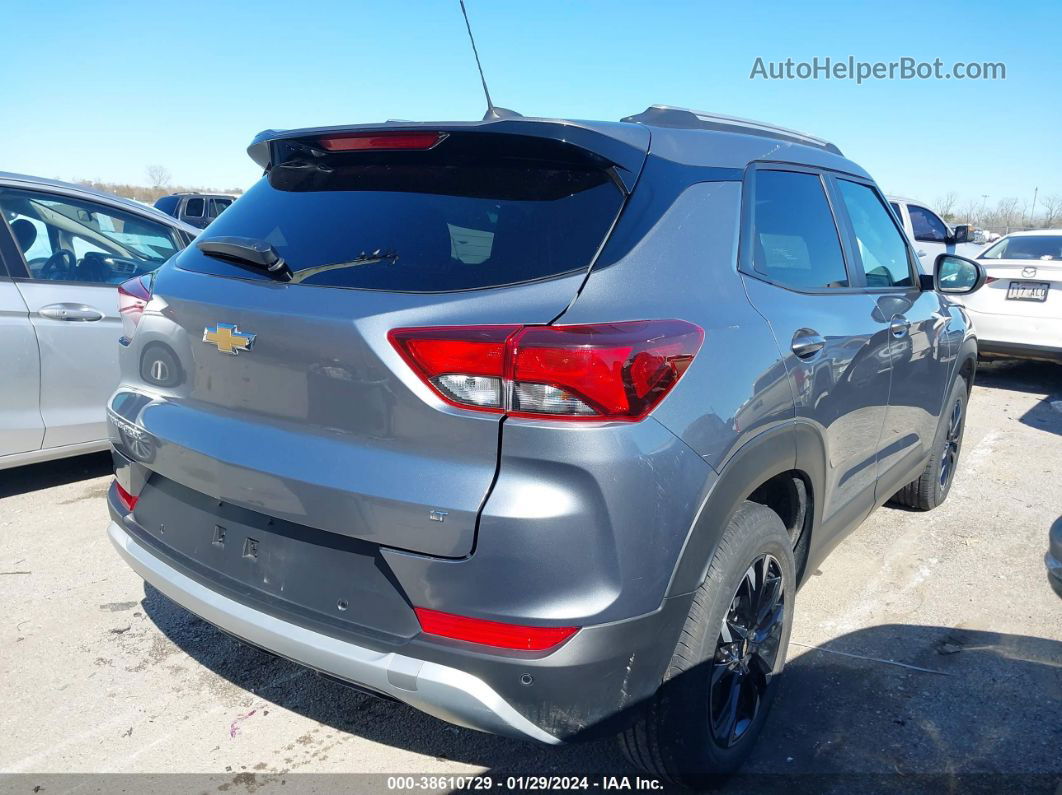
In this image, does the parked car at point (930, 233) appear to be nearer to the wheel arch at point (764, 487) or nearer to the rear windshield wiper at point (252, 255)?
the wheel arch at point (764, 487)

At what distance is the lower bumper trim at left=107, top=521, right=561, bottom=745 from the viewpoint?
5.91 feet

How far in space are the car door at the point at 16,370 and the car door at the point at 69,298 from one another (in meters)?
0.03

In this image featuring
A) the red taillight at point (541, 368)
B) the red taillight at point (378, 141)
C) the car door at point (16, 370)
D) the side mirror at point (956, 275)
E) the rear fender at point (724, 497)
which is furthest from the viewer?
the car door at point (16, 370)

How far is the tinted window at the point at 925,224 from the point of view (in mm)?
11406

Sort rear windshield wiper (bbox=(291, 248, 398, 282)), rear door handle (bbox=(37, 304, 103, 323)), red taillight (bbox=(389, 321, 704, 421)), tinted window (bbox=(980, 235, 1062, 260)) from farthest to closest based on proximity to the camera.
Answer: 1. tinted window (bbox=(980, 235, 1062, 260))
2. rear door handle (bbox=(37, 304, 103, 323))
3. rear windshield wiper (bbox=(291, 248, 398, 282))
4. red taillight (bbox=(389, 321, 704, 421))

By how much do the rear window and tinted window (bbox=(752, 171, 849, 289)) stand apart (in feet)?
2.32

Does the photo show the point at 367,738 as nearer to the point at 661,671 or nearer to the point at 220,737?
the point at 220,737

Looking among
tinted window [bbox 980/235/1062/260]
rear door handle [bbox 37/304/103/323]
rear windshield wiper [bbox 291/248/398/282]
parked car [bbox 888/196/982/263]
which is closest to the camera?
rear windshield wiper [bbox 291/248/398/282]

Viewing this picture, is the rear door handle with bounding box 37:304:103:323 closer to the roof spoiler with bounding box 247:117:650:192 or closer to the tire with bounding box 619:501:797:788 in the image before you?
the roof spoiler with bounding box 247:117:650:192

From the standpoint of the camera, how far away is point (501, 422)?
1769mm

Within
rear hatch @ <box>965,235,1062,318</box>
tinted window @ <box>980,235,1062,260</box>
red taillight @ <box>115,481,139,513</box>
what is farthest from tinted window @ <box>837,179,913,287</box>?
tinted window @ <box>980,235,1062,260</box>

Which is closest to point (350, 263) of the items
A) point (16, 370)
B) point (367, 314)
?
point (367, 314)

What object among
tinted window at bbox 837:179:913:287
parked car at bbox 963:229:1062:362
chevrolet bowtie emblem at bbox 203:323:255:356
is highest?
tinted window at bbox 837:179:913:287

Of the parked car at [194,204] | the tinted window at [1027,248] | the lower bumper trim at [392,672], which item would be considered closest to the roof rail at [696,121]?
the lower bumper trim at [392,672]
